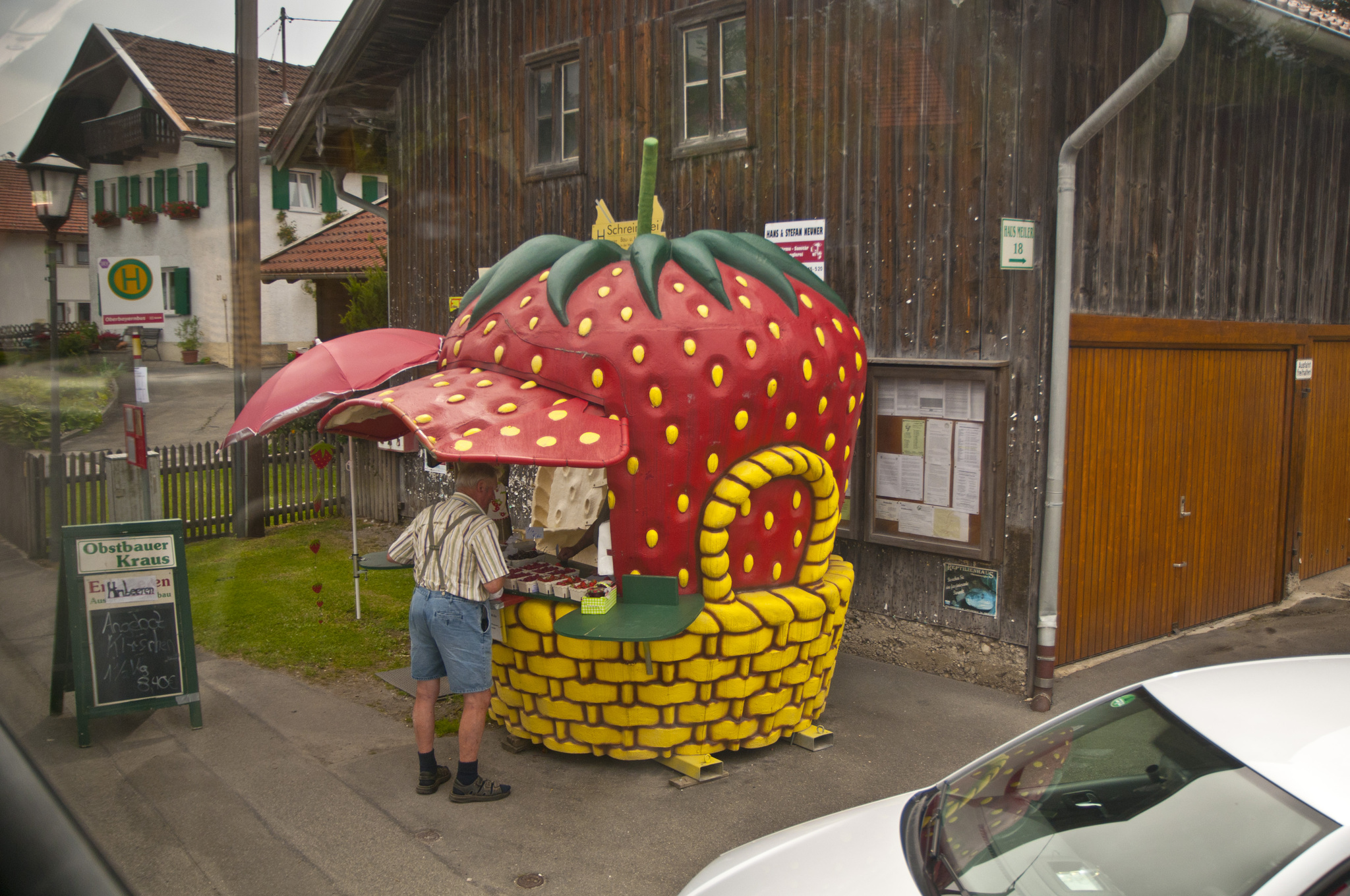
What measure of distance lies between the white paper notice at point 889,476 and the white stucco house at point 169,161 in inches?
154

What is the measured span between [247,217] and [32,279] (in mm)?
1421

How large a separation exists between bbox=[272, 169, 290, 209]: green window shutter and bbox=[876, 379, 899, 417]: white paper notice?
3.84m

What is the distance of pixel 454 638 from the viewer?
4.39 metres

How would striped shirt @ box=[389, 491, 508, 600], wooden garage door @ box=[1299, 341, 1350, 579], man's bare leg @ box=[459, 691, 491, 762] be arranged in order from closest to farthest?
striped shirt @ box=[389, 491, 508, 600]
man's bare leg @ box=[459, 691, 491, 762]
wooden garage door @ box=[1299, 341, 1350, 579]

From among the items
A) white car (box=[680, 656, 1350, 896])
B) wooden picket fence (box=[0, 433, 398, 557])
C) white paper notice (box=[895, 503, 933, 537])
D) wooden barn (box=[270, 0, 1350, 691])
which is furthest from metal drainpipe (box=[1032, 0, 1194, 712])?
wooden picket fence (box=[0, 433, 398, 557])

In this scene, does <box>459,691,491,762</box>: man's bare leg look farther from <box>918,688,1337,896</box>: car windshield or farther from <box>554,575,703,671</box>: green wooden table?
<box>918,688,1337,896</box>: car windshield

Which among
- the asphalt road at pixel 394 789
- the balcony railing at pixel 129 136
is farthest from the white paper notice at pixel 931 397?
the balcony railing at pixel 129 136

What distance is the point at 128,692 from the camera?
497cm

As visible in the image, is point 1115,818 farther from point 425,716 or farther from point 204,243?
point 204,243

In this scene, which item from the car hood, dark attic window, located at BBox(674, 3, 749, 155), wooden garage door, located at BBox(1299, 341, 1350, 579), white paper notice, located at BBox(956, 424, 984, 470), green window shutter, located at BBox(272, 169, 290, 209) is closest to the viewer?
the car hood

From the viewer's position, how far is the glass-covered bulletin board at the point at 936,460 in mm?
5977

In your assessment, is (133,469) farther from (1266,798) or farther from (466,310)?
(1266,798)

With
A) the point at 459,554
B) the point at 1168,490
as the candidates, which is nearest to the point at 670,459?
the point at 459,554

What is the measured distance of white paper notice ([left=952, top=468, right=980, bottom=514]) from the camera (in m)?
6.04
